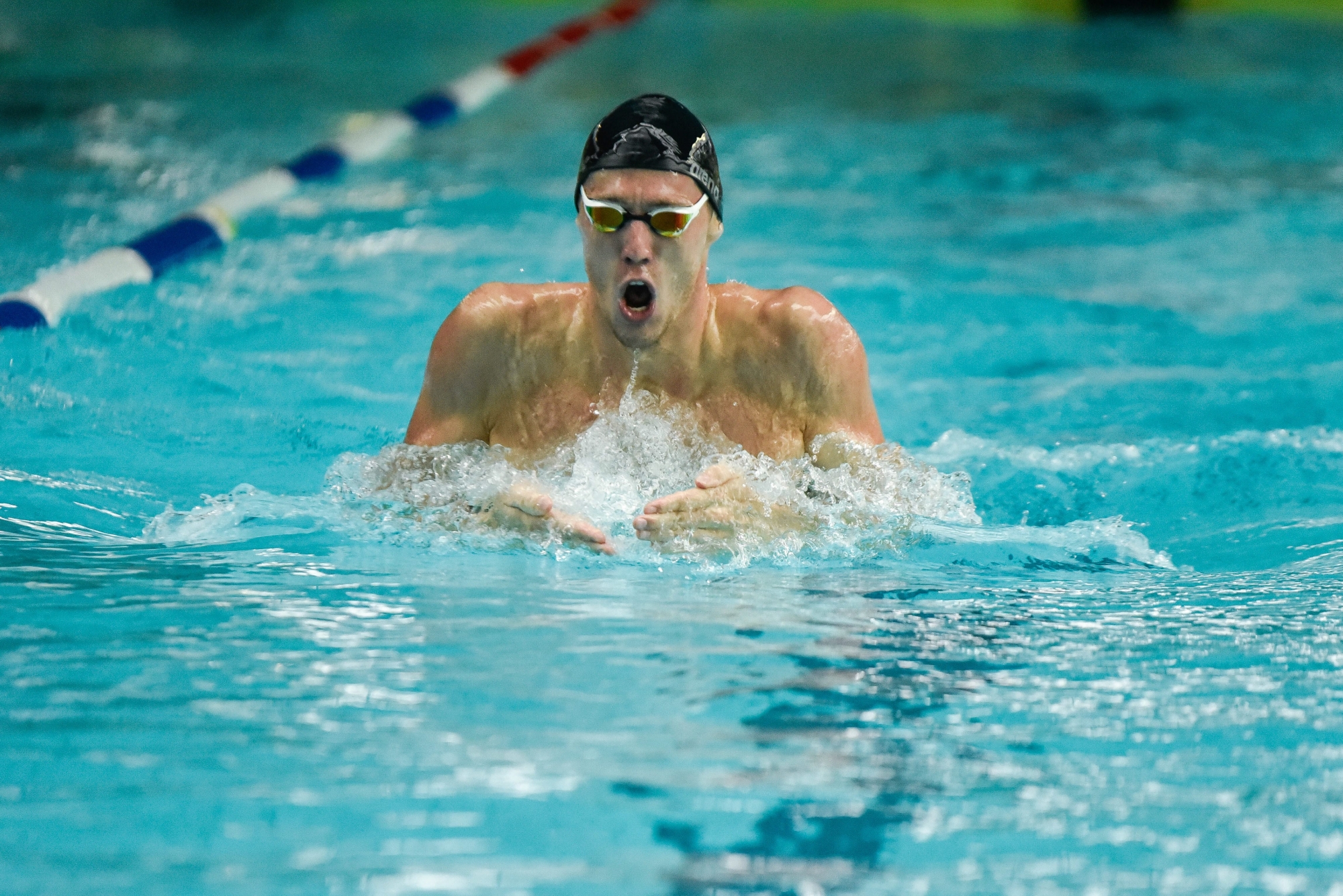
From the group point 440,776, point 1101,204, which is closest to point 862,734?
point 440,776

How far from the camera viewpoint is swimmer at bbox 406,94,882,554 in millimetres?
2945

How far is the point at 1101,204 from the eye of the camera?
278 inches

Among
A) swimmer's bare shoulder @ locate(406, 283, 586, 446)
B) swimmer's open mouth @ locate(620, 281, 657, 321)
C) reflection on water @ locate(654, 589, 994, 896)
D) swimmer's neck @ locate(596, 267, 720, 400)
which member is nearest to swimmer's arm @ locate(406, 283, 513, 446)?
swimmer's bare shoulder @ locate(406, 283, 586, 446)

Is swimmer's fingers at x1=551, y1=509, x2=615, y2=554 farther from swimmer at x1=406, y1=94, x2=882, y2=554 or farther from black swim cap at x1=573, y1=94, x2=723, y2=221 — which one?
black swim cap at x1=573, y1=94, x2=723, y2=221

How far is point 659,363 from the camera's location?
320 centimetres

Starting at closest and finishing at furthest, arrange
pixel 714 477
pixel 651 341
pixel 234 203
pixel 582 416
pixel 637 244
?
pixel 714 477 → pixel 637 244 → pixel 651 341 → pixel 582 416 → pixel 234 203

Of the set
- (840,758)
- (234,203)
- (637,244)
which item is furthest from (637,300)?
(234,203)

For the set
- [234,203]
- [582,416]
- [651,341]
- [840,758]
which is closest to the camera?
[840,758]

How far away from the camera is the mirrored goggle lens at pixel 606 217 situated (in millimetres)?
2908

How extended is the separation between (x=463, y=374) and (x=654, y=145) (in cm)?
61

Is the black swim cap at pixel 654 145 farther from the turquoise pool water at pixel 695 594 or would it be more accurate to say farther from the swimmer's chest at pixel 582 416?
the turquoise pool water at pixel 695 594

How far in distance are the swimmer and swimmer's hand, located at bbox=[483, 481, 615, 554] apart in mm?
41

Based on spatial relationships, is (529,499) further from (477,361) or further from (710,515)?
(477,361)

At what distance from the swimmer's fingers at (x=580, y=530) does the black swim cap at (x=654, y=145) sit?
0.65 m
